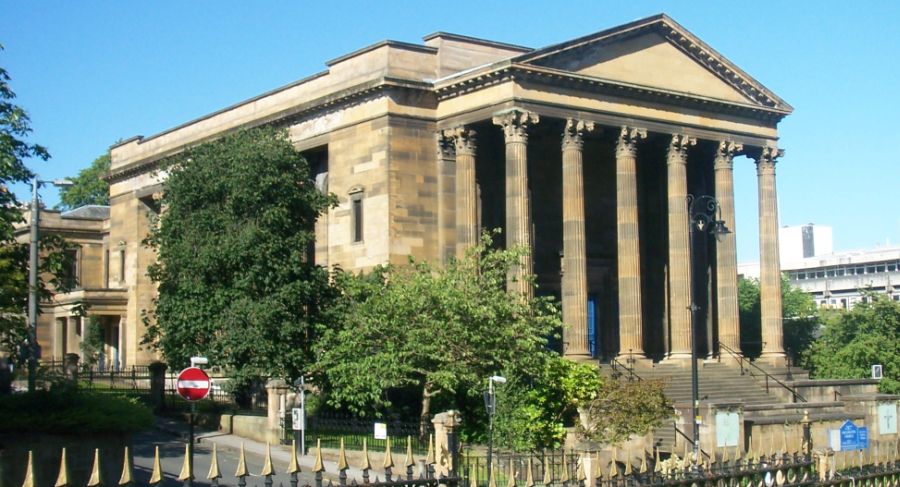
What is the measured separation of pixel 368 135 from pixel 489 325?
12662 mm

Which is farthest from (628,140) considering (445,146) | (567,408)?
(567,408)

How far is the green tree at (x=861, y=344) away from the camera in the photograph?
191 feet

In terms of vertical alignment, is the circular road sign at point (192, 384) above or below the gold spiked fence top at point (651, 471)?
above

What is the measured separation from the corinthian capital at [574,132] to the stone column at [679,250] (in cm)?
471

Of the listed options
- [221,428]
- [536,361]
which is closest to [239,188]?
[221,428]

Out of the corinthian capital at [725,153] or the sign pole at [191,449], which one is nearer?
the sign pole at [191,449]

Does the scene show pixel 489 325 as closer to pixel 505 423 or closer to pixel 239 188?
pixel 505 423

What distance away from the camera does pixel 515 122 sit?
44562 millimetres

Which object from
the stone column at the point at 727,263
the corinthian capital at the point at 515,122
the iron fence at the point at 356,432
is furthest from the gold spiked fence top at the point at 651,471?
the stone column at the point at 727,263

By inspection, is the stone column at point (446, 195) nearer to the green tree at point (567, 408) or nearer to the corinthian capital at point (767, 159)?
the green tree at point (567, 408)

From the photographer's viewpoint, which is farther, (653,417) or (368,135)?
(368,135)

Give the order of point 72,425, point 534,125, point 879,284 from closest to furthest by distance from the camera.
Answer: point 72,425 → point 534,125 → point 879,284

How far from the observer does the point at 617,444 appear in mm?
36906

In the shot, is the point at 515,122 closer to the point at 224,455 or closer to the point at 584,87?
the point at 584,87
